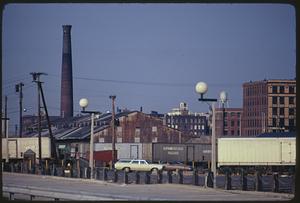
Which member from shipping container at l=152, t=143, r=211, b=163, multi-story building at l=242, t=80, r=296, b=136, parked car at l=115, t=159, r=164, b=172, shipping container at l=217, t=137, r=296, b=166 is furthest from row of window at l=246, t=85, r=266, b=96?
parked car at l=115, t=159, r=164, b=172

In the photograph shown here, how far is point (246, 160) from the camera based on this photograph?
155ft

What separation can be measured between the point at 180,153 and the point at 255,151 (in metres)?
15.1

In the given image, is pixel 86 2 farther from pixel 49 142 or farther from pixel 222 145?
pixel 49 142

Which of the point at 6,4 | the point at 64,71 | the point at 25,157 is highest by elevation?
the point at 64,71

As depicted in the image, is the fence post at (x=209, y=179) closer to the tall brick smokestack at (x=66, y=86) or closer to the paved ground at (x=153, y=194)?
the paved ground at (x=153, y=194)

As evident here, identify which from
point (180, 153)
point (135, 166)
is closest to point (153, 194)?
point (135, 166)

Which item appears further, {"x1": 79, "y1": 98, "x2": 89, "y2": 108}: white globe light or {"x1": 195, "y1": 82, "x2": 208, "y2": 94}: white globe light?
{"x1": 79, "y1": 98, "x2": 89, "y2": 108}: white globe light

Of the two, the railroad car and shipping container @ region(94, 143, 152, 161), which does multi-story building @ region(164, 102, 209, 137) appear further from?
the railroad car

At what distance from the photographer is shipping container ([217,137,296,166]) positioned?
151 ft

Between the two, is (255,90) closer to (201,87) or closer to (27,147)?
(27,147)

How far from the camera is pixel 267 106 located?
92.2 metres

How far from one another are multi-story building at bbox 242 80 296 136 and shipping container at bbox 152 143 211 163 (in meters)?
12.4

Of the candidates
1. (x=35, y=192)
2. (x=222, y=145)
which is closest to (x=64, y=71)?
(x=222, y=145)

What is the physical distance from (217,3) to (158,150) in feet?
182
